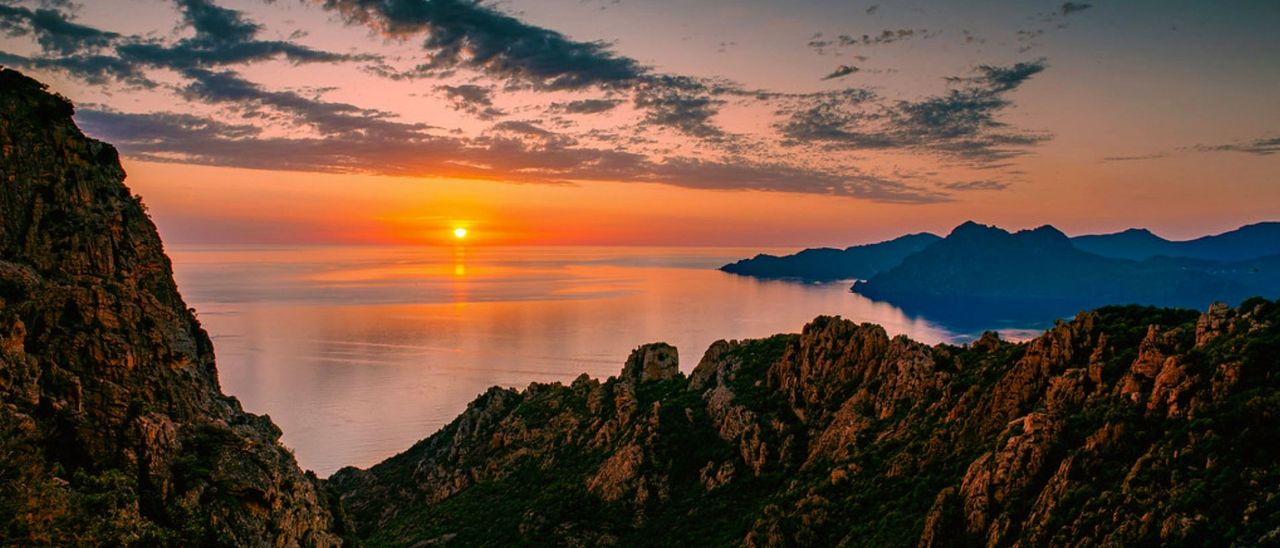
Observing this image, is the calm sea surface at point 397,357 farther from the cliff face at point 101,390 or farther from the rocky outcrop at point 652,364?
the cliff face at point 101,390

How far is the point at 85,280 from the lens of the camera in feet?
81.8

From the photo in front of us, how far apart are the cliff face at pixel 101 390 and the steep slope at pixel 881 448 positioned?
69.0 ft

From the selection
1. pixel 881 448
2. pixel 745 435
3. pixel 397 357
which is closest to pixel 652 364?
pixel 745 435

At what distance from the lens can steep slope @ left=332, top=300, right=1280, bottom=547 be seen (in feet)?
69.0

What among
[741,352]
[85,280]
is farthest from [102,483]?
[741,352]

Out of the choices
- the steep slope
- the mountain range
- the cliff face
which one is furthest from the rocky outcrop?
the cliff face

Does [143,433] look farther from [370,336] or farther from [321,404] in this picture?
[370,336]

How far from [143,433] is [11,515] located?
4.82 metres

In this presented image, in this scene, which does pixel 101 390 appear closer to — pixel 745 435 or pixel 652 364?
pixel 745 435

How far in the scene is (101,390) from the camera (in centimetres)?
2172

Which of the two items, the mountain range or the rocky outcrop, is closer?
the mountain range

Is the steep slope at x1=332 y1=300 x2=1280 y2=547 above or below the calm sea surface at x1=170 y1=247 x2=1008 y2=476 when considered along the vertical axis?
above

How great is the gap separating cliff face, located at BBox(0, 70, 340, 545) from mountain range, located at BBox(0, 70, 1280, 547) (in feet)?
0.27

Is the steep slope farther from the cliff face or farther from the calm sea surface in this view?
the calm sea surface
